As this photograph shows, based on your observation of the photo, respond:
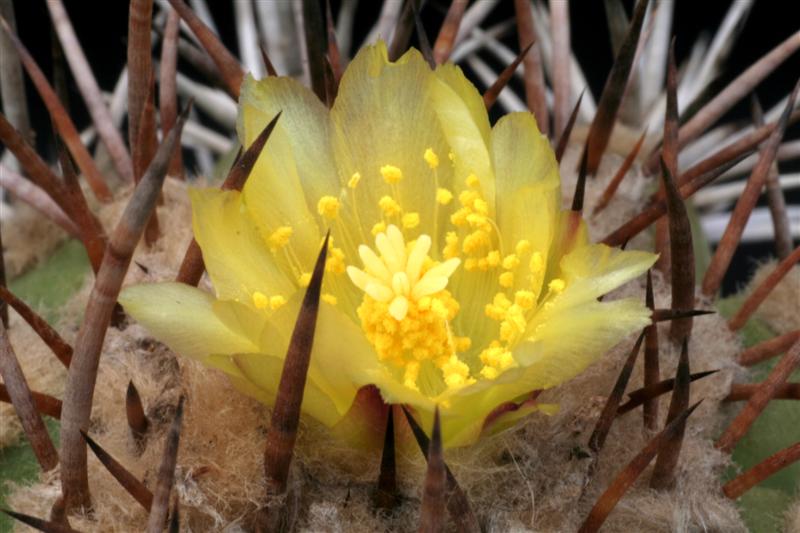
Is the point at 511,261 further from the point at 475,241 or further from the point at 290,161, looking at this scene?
the point at 290,161

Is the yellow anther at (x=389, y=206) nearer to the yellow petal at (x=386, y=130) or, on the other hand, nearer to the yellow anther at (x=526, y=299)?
the yellow petal at (x=386, y=130)

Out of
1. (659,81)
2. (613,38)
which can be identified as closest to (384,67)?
(613,38)

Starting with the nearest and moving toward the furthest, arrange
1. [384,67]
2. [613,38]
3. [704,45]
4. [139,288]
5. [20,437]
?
[139,288] → [384,67] → [20,437] → [613,38] → [704,45]

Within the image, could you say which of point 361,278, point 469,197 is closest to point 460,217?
point 469,197

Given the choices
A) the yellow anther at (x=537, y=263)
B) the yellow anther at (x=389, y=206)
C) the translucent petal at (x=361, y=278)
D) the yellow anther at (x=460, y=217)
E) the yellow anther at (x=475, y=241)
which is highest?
the yellow anther at (x=389, y=206)

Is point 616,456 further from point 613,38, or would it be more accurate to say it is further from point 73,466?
point 613,38

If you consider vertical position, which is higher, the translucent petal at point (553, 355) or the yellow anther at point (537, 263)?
the yellow anther at point (537, 263)

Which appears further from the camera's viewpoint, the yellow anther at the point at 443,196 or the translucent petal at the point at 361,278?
the yellow anther at the point at 443,196

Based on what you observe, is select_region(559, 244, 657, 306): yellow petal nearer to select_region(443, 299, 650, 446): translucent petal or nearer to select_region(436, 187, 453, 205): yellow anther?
select_region(443, 299, 650, 446): translucent petal

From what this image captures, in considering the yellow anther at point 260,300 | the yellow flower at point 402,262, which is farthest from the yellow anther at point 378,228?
the yellow anther at point 260,300
